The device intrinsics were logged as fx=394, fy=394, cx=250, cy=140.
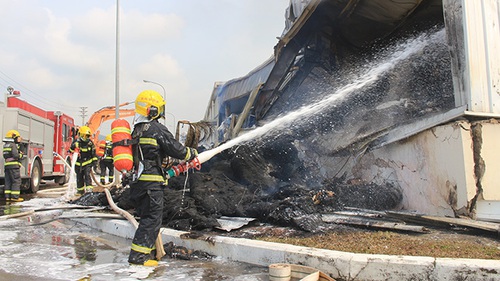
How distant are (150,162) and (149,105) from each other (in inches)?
24.3

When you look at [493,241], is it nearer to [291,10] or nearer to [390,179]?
[390,179]

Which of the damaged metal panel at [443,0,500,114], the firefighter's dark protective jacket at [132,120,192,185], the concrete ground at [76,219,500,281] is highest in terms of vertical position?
the damaged metal panel at [443,0,500,114]

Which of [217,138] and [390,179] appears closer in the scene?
[390,179]

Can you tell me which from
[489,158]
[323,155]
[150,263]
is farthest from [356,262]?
[323,155]

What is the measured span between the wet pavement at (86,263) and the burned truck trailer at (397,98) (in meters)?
2.63

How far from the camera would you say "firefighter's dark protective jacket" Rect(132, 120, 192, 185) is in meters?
4.12

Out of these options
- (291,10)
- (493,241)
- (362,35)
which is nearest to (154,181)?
(493,241)

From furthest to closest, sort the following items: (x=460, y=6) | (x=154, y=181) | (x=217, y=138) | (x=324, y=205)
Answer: (x=217, y=138), (x=324, y=205), (x=460, y=6), (x=154, y=181)

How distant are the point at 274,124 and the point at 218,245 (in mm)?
4351

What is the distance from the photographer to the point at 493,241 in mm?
3639

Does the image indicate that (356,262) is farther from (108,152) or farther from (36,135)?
(36,135)

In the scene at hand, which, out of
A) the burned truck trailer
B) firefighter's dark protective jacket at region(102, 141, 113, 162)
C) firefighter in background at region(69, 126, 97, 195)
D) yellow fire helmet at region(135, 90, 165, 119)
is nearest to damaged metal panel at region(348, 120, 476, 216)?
the burned truck trailer

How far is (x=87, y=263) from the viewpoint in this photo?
3.97m

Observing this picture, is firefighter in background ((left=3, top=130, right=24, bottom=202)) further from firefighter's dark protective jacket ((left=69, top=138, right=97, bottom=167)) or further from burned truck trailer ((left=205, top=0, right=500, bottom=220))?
burned truck trailer ((left=205, top=0, right=500, bottom=220))
